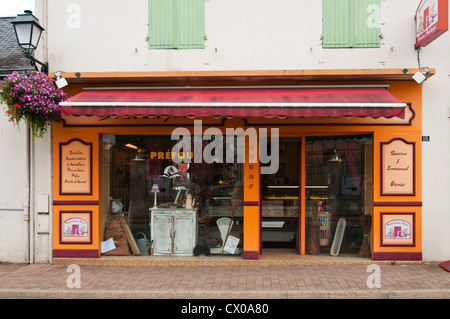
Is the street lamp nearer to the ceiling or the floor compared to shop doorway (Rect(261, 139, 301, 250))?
nearer to the ceiling

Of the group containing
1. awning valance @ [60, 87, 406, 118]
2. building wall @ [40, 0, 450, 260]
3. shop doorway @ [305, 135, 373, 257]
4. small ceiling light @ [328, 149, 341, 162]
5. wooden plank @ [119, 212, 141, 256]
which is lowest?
wooden plank @ [119, 212, 141, 256]

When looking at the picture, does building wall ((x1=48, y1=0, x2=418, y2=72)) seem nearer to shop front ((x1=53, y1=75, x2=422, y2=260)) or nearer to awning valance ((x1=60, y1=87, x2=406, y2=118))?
shop front ((x1=53, y1=75, x2=422, y2=260))

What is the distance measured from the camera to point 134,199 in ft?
28.0

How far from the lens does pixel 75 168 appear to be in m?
8.13

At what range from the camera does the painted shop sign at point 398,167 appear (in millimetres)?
7758

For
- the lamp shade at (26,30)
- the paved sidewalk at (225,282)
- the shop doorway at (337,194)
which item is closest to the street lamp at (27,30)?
the lamp shade at (26,30)

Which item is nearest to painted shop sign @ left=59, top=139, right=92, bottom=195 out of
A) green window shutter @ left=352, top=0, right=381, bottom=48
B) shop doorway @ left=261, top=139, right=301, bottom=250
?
shop doorway @ left=261, top=139, right=301, bottom=250

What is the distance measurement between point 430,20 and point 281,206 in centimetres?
469

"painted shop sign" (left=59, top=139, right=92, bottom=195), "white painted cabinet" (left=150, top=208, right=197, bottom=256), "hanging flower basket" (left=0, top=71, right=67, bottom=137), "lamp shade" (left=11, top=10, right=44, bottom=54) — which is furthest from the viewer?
"white painted cabinet" (left=150, top=208, right=197, bottom=256)

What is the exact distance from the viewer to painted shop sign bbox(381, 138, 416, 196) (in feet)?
25.5

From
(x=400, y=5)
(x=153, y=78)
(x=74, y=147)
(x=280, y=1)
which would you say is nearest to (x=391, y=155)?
(x=400, y=5)

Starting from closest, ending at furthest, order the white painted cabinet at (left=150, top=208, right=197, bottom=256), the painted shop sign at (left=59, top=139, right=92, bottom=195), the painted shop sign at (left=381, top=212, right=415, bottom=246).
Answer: the painted shop sign at (left=381, top=212, right=415, bottom=246), the painted shop sign at (left=59, top=139, right=92, bottom=195), the white painted cabinet at (left=150, top=208, right=197, bottom=256)

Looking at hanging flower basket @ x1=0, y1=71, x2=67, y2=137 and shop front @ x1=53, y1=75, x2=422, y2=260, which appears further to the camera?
shop front @ x1=53, y1=75, x2=422, y2=260

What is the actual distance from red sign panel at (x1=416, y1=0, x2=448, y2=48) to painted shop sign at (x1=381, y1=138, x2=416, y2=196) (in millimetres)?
1998
